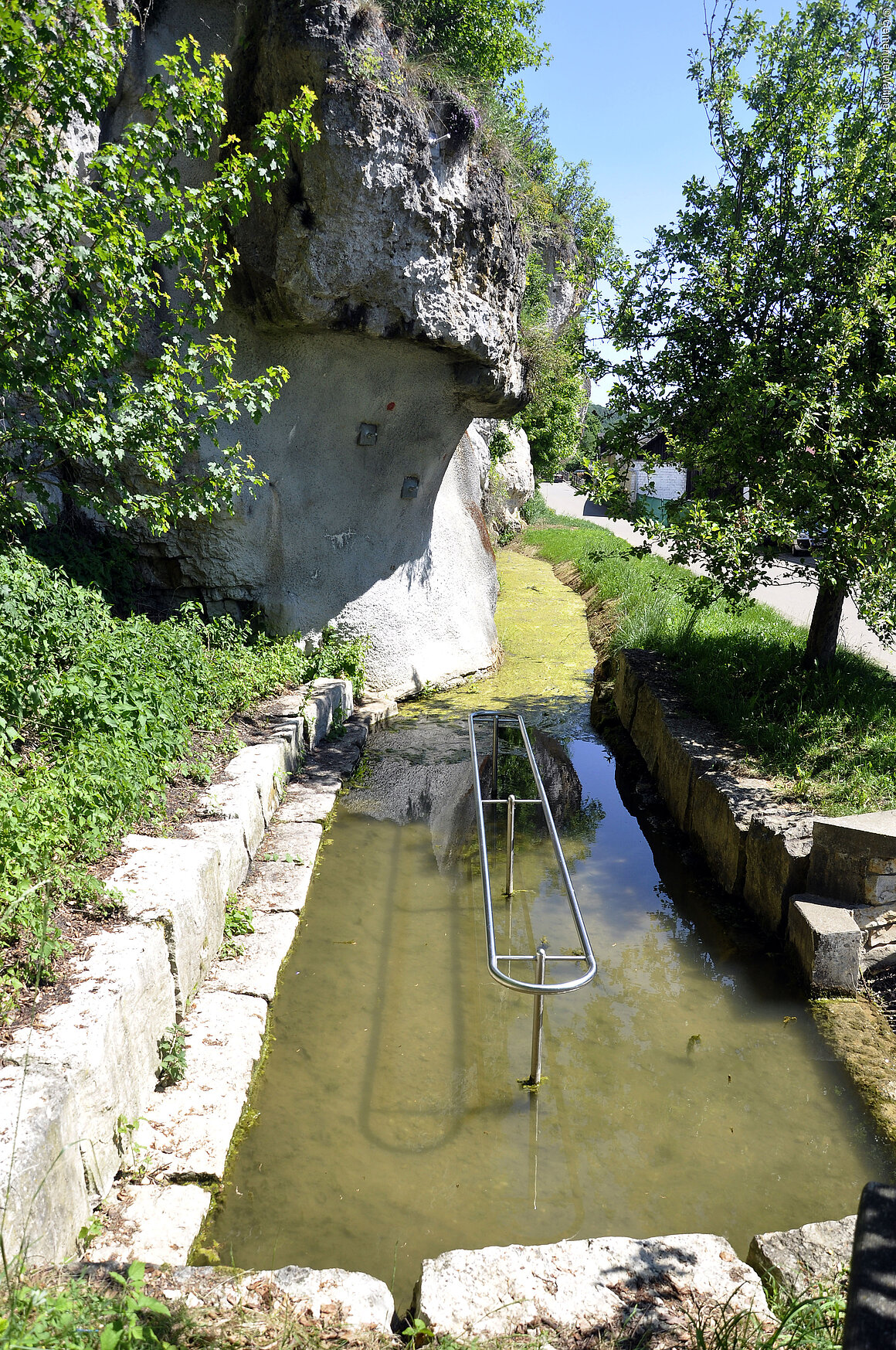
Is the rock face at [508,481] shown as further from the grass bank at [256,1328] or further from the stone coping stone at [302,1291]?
the grass bank at [256,1328]

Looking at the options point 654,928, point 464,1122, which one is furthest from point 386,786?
point 464,1122

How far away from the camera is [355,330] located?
7.77 meters

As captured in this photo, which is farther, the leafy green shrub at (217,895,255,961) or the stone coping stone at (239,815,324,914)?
the stone coping stone at (239,815,324,914)

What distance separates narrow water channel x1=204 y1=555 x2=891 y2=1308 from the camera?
10.4ft

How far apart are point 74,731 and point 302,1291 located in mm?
3022

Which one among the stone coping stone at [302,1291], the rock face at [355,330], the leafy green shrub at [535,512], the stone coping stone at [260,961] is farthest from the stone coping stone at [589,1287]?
the leafy green shrub at [535,512]

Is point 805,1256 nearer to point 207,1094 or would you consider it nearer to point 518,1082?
point 518,1082

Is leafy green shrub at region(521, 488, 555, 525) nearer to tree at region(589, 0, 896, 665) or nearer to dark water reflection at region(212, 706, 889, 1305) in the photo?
tree at region(589, 0, 896, 665)

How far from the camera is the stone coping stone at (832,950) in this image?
4.53 meters

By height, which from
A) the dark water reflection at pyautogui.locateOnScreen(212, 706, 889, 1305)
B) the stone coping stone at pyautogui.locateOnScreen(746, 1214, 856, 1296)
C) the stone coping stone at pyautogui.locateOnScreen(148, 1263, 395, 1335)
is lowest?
the dark water reflection at pyautogui.locateOnScreen(212, 706, 889, 1305)

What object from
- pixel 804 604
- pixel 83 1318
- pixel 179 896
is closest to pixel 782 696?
pixel 179 896

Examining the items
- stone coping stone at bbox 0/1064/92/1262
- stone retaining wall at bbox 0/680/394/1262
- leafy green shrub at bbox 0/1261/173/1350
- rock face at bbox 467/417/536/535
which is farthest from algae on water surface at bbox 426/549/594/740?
leafy green shrub at bbox 0/1261/173/1350

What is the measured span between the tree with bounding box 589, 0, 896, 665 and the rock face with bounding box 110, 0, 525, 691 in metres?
1.98

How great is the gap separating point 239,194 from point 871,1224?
5.87m
